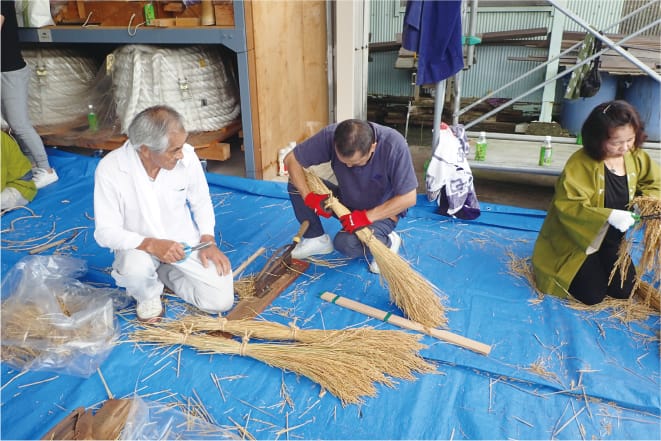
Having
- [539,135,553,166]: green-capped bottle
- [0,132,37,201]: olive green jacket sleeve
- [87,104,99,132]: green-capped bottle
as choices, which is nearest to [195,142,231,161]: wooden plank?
[87,104,99,132]: green-capped bottle

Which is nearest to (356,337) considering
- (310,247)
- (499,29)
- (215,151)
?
(310,247)

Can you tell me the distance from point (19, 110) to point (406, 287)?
349 centimetres

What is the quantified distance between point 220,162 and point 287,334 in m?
3.17

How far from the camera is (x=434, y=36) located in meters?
3.74

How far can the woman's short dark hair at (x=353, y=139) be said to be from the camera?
7.75 feet

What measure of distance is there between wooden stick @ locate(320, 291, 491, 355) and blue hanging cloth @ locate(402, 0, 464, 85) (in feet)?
6.53

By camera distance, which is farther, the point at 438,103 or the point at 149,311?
the point at 438,103

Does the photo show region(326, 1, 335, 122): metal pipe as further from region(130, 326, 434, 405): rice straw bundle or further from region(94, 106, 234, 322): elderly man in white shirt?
region(130, 326, 434, 405): rice straw bundle

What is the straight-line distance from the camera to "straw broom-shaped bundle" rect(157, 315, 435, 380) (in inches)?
85.6

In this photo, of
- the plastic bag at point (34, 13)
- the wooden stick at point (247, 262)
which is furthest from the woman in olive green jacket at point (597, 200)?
the plastic bag at point (34, 13)

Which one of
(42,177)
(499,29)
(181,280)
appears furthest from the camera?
(499,29)

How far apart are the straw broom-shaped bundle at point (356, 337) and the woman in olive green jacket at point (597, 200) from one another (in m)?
0.90

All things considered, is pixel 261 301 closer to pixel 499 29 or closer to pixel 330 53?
pixel 330 53

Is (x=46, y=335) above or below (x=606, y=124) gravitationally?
below
